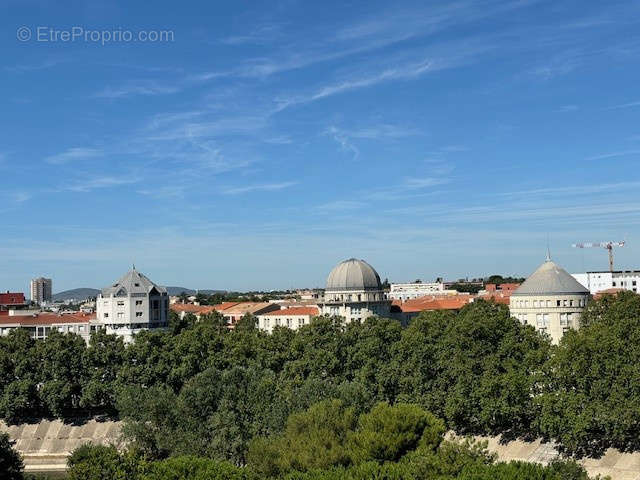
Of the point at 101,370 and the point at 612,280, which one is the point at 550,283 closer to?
the point at 101,370

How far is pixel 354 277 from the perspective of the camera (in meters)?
113

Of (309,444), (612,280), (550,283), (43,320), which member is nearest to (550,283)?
(550,283)

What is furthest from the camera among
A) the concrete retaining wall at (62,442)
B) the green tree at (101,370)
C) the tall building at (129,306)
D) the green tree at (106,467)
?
the tall building at (129,306)

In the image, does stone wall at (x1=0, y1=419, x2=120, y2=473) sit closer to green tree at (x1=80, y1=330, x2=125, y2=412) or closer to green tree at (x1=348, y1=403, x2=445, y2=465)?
green tree at (x1=80, y1=330, x2=125, y2=412)

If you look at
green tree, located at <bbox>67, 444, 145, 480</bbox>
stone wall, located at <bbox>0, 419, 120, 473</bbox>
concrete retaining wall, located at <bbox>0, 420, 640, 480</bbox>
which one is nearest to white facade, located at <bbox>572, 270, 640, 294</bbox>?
concrete retaining wall, located at <bbox>0, 420, 640, 480</bbox>

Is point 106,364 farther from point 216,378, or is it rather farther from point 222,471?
point 222,471

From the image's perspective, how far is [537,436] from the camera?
Result: 60.0 m

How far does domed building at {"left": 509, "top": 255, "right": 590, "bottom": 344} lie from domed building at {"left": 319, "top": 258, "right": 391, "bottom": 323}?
24641 millimetres

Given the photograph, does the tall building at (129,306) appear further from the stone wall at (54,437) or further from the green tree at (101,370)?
the stone wall at (54,437)

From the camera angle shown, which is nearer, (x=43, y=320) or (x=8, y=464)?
(x=8, y=464)

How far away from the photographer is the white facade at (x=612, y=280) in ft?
612

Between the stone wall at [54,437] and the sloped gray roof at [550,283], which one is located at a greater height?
the sloped gray roof at [550,283]

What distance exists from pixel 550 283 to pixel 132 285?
2286 inches

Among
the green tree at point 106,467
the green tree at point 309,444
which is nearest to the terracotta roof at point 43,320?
the green tree at point 106,467
